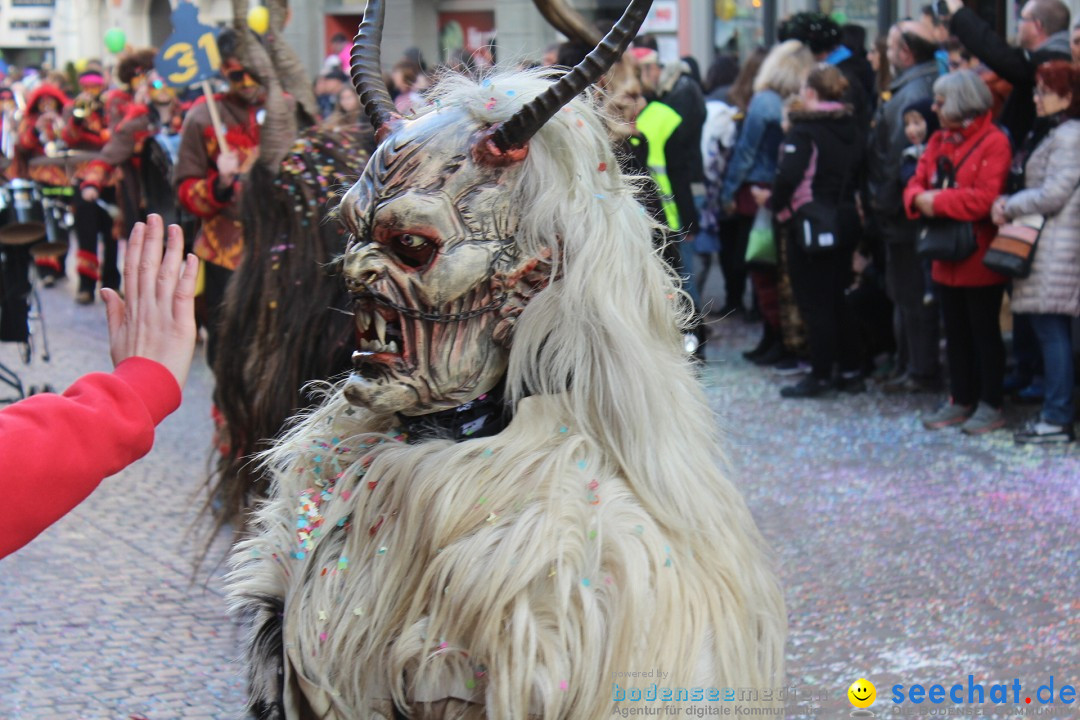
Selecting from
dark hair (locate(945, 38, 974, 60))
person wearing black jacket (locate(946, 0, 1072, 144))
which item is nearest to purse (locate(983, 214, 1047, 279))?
person wearing black jacket (locate(946, 0, 1072, 144))

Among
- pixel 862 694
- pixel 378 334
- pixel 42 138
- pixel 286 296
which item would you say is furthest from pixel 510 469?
pixel 42 138

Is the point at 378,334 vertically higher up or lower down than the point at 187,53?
lower down

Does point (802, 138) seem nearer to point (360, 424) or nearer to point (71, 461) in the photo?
point (360, 424)

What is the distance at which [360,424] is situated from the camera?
2.07m

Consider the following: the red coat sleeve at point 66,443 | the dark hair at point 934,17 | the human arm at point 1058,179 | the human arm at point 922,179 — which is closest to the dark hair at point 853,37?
the dark hair at point 934,17

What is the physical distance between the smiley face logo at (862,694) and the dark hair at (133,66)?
33.2 feet

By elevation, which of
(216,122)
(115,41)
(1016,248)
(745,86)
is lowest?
(1016,248)

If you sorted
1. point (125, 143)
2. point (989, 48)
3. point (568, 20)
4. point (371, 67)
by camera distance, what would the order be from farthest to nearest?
point (125, 143) < point (989, 48) < point (568, 20) < point (371, 67)

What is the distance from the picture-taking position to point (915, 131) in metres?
7.08

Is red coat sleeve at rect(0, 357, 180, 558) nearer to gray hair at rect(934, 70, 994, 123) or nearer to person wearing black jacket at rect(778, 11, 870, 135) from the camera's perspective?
gray hair at rect(934, 70, 994, 123)

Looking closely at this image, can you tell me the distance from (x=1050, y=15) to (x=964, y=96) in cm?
124

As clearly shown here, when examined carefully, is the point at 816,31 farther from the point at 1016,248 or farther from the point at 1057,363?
the point at 1057,363

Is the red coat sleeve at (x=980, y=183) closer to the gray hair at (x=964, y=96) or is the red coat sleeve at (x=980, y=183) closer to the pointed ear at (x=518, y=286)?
the gray hair at (x=964, y=96)

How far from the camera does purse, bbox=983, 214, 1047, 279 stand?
606 centimetres
